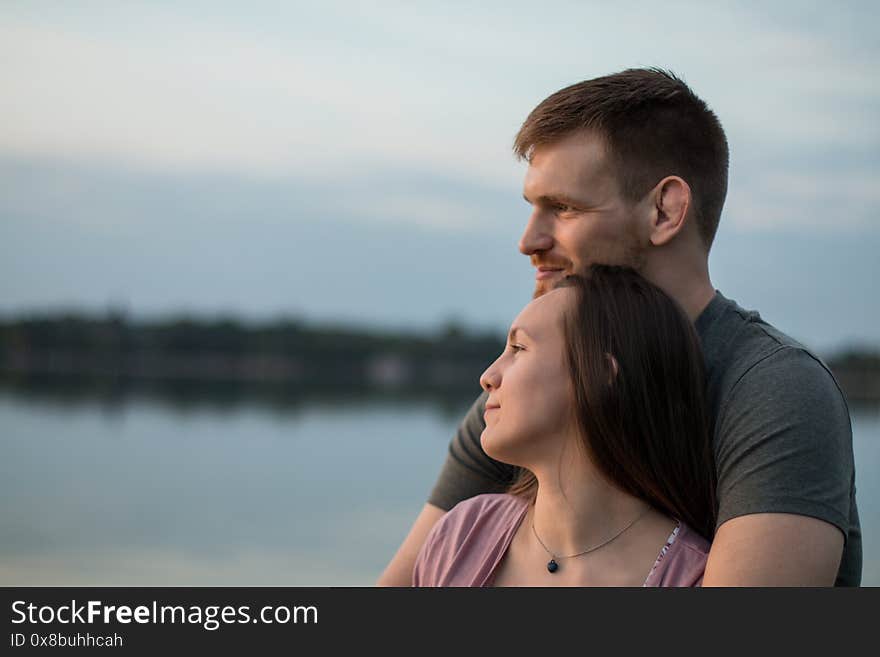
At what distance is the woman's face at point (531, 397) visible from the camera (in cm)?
201

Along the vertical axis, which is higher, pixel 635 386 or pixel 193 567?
pixel 635 386

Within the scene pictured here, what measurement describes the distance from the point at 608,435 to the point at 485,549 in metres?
0.37

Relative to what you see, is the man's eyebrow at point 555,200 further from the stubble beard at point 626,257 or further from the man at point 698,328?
the stubble beard at point 626,257

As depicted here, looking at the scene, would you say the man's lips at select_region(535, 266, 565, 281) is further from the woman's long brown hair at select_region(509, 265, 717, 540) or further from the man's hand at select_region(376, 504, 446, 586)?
the man's hand at select_region(376, 504, 446, 586)

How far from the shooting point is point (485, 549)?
216cm

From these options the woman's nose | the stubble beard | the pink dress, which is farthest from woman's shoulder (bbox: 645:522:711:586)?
the stubble beard

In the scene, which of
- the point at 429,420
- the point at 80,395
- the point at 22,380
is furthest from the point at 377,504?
the point at 22,380

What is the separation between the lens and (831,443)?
6.40 ft

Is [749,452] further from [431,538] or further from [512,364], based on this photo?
[431,538]

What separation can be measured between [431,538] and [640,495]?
46 centimetres

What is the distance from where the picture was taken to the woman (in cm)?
199

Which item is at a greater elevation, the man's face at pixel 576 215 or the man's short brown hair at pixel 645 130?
the man's short brown hair at pixel 645 130

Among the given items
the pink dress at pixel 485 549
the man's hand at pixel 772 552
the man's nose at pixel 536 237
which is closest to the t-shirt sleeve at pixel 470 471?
the pink dress at pixel 485 549

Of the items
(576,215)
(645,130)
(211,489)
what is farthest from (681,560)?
(211,489)
